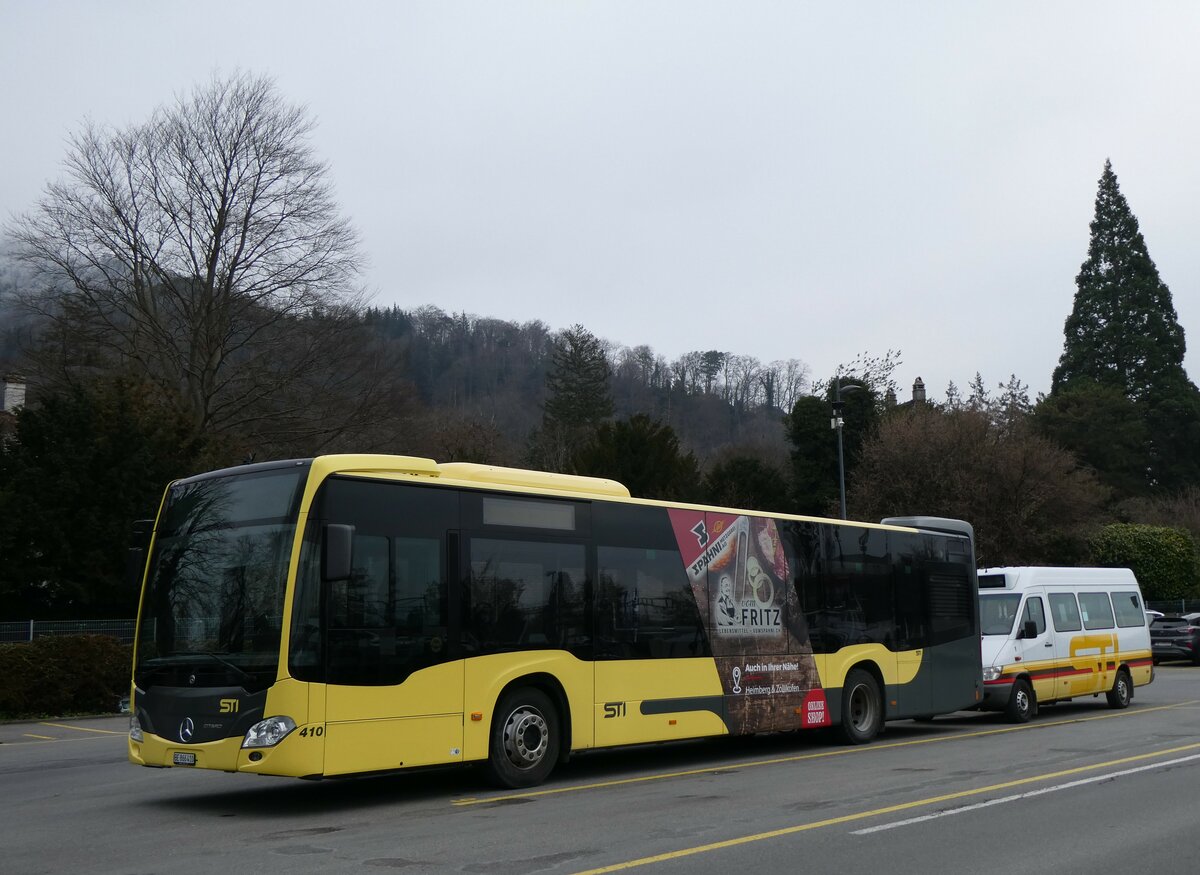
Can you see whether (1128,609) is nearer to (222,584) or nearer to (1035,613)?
(1035,613)

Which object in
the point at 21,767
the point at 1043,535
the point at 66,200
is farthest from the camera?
the point at 1043,535

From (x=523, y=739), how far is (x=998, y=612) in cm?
1143

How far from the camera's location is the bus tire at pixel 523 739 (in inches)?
460

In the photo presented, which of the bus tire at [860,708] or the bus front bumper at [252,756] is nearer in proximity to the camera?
the bus front bumper at [252,756]

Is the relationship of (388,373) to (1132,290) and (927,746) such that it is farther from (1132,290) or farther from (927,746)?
(1132,290)

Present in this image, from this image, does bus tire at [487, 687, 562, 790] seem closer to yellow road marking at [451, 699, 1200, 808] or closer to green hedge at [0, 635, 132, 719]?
yellow road marking at [451, 699, 1200, 808]

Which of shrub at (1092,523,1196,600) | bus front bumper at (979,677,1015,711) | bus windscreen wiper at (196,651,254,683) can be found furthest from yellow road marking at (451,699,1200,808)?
shrub at (1092,523,1196,600)

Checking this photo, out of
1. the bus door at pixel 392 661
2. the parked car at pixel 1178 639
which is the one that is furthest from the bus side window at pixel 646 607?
the parked car at pixel 1178 639

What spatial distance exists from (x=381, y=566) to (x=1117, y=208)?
265 feet

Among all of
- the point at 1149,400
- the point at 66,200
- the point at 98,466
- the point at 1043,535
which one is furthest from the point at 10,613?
the point at 1149,400

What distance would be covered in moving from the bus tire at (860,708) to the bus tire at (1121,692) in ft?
24.7

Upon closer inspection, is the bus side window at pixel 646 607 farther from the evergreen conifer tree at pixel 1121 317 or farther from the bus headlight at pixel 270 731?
the evergreen conifer tree at pixel 1121 317

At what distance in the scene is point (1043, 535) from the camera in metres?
42.6

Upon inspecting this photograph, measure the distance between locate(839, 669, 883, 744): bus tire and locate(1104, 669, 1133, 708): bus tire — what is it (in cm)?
753
